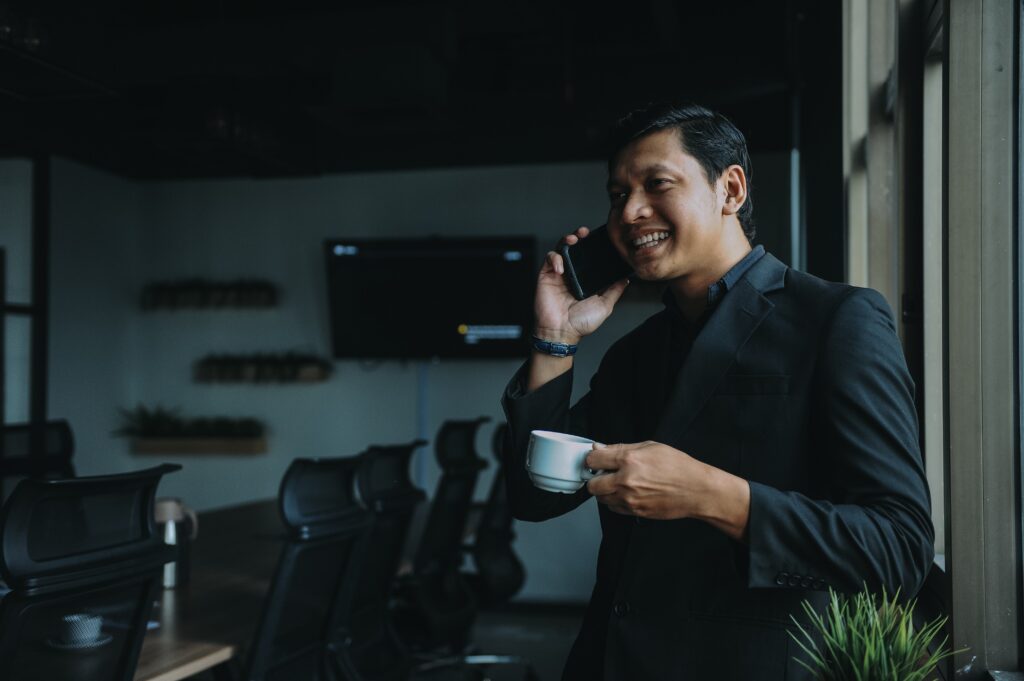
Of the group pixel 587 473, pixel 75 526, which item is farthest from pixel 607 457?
pixel 75 526

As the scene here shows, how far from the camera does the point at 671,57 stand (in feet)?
18.1

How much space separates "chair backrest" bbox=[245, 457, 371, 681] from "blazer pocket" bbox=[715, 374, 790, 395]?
1551 millimetres

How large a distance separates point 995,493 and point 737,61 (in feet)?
14.3

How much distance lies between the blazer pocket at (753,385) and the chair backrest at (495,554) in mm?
3271

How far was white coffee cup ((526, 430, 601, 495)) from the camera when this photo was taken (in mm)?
1153

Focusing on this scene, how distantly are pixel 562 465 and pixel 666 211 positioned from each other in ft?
1.31

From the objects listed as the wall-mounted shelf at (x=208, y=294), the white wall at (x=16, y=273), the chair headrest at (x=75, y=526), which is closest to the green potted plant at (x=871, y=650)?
the chair headrest at (x=75, y=526)

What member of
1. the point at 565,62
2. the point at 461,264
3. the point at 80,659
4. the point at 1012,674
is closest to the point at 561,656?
the point at 461,264

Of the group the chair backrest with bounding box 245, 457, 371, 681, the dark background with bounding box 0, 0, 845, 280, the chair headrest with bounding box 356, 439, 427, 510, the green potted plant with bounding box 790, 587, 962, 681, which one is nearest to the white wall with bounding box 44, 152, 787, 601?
the dark background with bounding box 0, 0, 845, 280

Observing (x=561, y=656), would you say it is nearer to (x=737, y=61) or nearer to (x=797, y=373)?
(x=737, y=61)

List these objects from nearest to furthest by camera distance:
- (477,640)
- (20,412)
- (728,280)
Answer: (728,280)
(477,640)
(20,412)

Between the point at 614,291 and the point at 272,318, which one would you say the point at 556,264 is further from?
the point at 272,318

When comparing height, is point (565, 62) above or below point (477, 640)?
above

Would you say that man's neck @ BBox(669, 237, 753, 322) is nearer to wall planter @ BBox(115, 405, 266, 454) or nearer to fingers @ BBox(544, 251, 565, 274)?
fingers @ BBox(544, 251, 565, 274)
